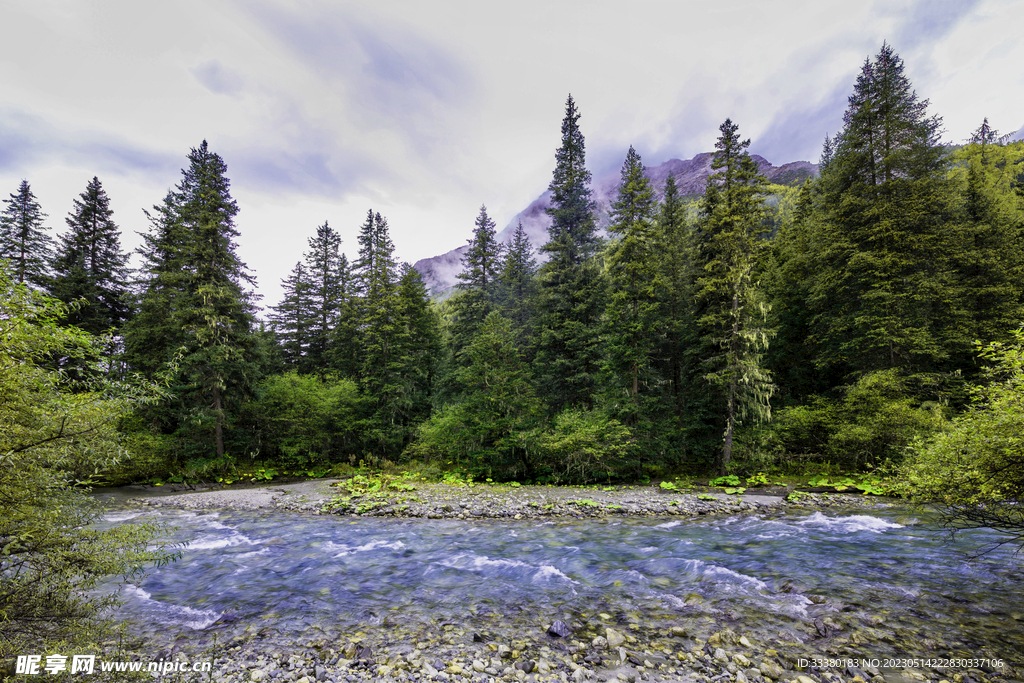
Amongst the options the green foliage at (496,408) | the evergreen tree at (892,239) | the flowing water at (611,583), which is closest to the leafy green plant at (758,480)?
the flowing water at (611,583)

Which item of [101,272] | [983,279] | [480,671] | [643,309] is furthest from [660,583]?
[101,272]

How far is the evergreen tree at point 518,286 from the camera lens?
26734 millimetres

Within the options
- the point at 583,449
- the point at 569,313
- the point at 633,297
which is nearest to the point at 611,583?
the point at 583,449

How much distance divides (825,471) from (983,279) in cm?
1178

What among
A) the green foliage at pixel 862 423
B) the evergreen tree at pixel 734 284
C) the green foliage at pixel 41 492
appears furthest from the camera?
the evergreen tree at pixel 734 284

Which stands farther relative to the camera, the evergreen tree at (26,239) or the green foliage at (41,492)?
the evergreen tree at (26,239)

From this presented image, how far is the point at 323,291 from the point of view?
33.8m

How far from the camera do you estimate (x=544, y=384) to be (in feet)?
72.6

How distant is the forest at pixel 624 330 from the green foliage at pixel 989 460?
10051mm

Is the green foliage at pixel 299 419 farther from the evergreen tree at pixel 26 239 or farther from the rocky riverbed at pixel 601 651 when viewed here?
the rocky riverbed at pixel 601 651

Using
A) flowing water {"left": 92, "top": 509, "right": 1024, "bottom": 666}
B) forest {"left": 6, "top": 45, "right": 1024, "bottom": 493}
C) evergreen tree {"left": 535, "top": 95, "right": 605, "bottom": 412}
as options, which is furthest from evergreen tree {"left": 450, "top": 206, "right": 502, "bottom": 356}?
flowing water {"left": 92, "top": 509, "right": 1024, "bottom": 666}

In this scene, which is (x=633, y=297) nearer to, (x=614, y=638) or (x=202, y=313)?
(x=614, y=638)

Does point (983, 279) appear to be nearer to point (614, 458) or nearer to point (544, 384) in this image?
point (614, 458)

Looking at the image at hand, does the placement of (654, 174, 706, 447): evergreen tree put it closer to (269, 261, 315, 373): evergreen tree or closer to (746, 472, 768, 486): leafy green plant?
(746, 472, 768, 486): leafy green plant
